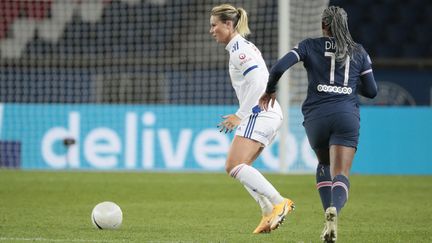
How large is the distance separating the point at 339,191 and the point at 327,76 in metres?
0.86

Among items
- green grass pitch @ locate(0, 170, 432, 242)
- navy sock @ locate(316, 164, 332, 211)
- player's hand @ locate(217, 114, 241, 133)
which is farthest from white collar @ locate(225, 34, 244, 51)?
green grass pitch @ locate(0, 170, 432, 242)

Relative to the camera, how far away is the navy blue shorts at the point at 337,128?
693cm

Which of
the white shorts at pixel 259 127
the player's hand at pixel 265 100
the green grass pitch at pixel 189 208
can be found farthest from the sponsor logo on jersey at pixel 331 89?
the green grass pitch at pixel 189 208

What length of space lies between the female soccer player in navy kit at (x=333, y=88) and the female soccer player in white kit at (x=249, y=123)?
613 millimetres

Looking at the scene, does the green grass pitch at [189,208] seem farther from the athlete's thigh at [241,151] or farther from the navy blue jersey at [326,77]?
the navy blue jersey at [326,77]

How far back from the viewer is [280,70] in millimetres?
6895

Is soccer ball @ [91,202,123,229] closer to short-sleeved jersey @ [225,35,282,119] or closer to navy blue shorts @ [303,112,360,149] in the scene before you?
short-sleeved jersey @ [225,35,282,119]

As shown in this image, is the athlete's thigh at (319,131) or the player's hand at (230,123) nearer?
the athlete's thigh at (319,131)

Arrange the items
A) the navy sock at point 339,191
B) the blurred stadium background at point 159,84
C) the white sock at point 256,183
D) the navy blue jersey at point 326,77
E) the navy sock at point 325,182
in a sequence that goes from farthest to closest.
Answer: the blurred stadium background at point 159,84 < the white sock at point 256,183 < the navy sock at point 325,182 < the navy blue jersey at point 326,77 < the navy sock at point 339,191

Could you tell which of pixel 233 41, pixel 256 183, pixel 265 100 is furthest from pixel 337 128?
pixel 233 41

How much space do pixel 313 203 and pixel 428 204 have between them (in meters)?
1.29

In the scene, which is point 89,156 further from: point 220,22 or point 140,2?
point 220,22

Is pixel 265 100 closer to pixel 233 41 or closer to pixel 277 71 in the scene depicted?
pixel 277 71

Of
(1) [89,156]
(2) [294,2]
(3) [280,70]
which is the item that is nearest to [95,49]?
(1) [89,156]
